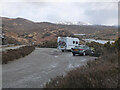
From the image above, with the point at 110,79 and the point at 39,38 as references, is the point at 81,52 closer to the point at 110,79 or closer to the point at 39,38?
the point at 110,79

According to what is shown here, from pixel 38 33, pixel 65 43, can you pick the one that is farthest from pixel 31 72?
pixel 38 33

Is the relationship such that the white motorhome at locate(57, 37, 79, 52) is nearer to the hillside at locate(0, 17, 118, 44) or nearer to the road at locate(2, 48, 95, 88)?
the road at locate(2, 48, 95, 88)

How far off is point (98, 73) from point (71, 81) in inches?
44.1

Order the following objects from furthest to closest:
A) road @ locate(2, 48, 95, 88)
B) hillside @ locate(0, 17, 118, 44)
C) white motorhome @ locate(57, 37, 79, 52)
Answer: hillside @ locate(0, 17, 118, 44)
white motorhome @ locate(57, 37, 79, 52)
road @ locate(2, 48, 95, 88)

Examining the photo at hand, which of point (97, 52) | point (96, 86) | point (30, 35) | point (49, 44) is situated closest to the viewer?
point (96, 86)

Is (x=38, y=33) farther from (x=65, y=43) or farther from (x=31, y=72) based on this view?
(x=31, y=72)

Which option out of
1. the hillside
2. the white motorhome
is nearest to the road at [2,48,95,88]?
the white motorhome

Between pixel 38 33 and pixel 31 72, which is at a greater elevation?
pixel 38 33

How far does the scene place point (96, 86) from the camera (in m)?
4.57

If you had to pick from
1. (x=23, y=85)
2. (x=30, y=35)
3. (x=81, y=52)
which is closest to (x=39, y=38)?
(x=30, y=35)

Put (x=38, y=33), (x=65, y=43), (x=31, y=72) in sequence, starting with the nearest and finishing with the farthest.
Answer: (x=31, y=72) < (x=65, y=43) < (x=38, y=33)

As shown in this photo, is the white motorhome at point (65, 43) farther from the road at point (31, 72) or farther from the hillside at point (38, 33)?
the hillside at point (38, 33)

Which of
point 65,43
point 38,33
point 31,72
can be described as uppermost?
point 38,33

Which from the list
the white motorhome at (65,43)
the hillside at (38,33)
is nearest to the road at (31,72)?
the white motorhome at (65,43)
